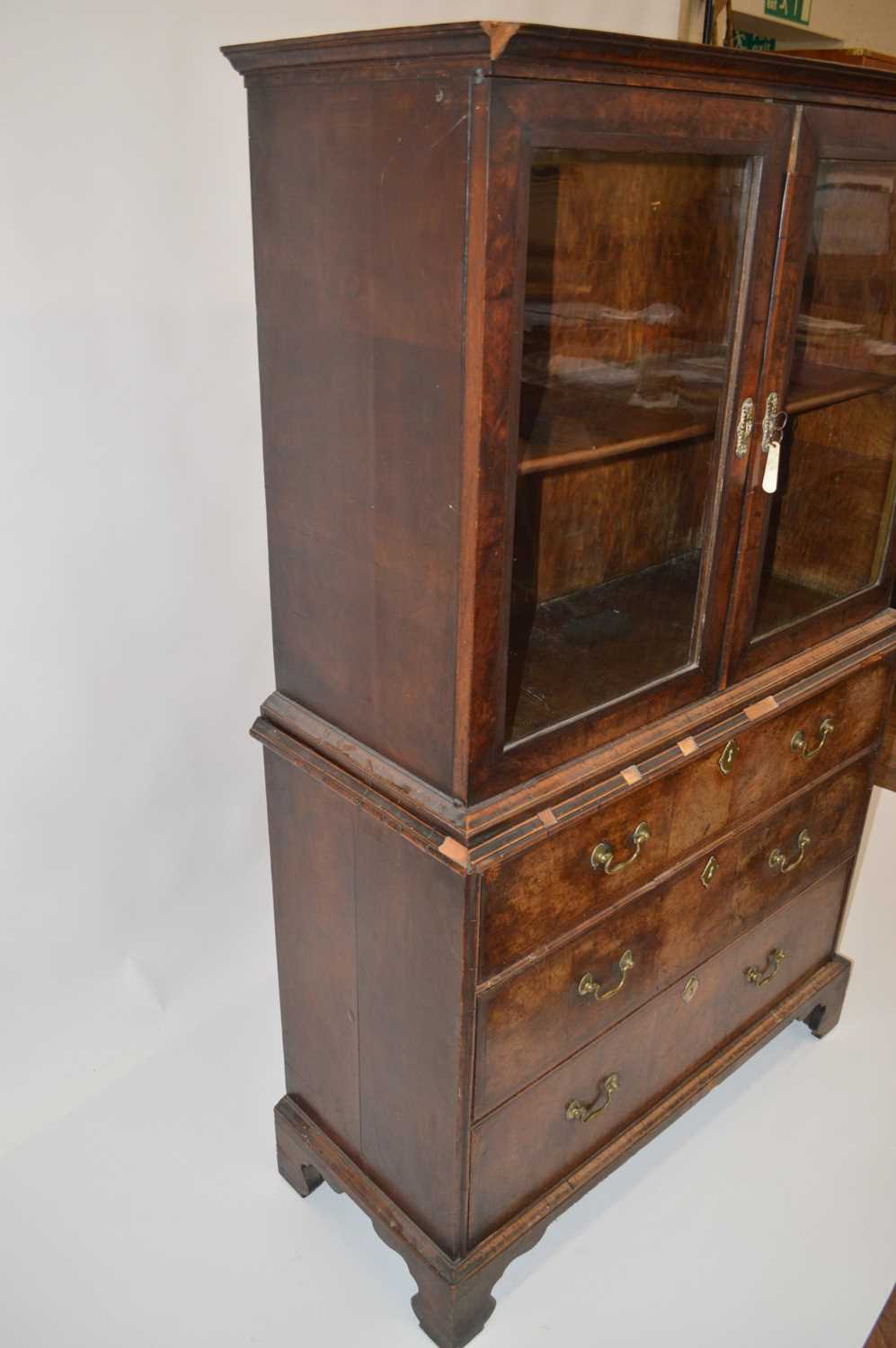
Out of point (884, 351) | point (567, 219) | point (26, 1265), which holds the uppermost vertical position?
point (567, 219)

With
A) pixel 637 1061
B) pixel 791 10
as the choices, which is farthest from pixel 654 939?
pixel 791 10

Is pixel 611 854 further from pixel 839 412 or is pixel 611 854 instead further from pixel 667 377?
pixel 839 412

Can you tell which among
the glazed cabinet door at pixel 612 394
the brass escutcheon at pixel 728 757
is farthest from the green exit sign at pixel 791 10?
the brass escutcheon at pixel 728 757

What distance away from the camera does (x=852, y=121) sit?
1291mm

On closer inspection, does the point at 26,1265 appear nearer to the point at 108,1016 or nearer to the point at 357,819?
the point at 108,1016

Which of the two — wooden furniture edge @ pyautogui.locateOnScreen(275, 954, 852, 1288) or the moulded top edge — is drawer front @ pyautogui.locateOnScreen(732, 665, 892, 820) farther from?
the moulded top edge

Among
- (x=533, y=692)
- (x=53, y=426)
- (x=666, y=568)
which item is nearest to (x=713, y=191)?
(x=666, y=568)

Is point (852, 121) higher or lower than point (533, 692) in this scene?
higher

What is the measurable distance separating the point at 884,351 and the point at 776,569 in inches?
12.6

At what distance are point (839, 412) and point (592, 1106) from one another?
0.99m

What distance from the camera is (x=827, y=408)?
1552mm

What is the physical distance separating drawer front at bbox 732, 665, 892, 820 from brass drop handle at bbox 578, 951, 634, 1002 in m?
0.26

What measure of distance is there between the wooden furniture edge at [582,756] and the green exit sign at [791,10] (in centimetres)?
134

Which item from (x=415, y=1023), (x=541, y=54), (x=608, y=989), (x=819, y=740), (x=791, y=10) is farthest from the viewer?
(x=791, y=10)
